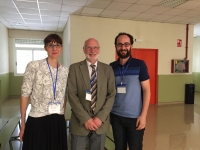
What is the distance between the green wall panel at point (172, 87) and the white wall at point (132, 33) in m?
0.28

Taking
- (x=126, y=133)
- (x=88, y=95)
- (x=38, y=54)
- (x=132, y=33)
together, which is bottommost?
(x=126, y=133)

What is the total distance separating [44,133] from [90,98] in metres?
0.50

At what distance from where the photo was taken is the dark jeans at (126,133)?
5.50 feet

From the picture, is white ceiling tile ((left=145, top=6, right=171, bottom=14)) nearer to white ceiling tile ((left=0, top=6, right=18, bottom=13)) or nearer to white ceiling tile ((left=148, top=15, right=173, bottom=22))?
white ceiling tile ((left=148, top=15, right=173, bottom=22))

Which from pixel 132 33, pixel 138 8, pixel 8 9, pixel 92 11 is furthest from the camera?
pixel 132 33

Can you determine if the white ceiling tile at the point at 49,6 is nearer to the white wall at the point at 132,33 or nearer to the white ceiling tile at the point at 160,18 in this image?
the white wall at the point at 132,33

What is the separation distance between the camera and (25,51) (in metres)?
7.74

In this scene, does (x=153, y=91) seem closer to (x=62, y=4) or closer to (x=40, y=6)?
(x=62, y=4)

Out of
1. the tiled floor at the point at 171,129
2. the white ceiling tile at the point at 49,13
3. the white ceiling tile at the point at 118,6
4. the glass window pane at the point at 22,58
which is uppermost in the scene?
A: the white ceiling tile at the point at 49,13

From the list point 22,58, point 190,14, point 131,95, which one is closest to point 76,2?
point 131,95

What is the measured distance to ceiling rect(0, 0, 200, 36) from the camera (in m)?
4.24

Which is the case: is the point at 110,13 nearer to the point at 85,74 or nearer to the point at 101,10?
the point at 101,10

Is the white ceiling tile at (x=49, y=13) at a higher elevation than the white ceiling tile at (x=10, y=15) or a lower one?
lower

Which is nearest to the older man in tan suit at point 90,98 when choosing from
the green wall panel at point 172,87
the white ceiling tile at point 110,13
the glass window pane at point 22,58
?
the white ceiling tile at point 110,13
